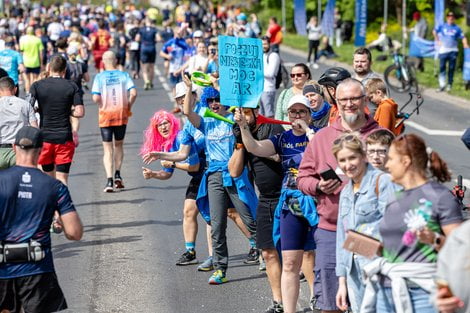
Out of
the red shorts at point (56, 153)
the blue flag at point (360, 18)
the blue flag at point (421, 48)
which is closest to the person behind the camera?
the red shorts at point (56, 153)

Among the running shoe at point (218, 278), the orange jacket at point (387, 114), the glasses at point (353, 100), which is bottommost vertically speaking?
the running shoe at point (218, 278)

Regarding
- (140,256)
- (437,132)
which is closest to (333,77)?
(140,256)

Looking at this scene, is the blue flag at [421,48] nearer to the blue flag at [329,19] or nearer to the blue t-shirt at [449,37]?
the blue t-shirt at [449,37]

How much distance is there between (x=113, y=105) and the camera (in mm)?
16000

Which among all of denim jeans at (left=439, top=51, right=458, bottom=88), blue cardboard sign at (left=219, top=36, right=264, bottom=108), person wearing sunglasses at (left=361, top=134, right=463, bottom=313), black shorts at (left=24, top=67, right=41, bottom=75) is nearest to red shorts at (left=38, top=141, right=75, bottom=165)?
blue cardboard sign at (left=219, top=36, right=264, bottom=108)

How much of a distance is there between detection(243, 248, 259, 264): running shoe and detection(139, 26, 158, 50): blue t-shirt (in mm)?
20179

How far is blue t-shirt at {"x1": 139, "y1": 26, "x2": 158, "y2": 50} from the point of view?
103 ft

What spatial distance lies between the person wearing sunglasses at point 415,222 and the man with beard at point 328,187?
1.34m

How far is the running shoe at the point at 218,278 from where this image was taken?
35.2 ft

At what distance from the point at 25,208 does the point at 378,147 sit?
227 cm

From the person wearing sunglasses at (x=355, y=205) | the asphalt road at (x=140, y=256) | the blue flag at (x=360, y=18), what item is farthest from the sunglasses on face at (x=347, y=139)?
the blue flag at (x=360, y=18)

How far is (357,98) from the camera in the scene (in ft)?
25.6

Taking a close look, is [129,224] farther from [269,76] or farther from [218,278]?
[269,76]

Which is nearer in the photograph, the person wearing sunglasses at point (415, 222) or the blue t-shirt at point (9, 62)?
the person wearing sunglasses at point (415, 222)
